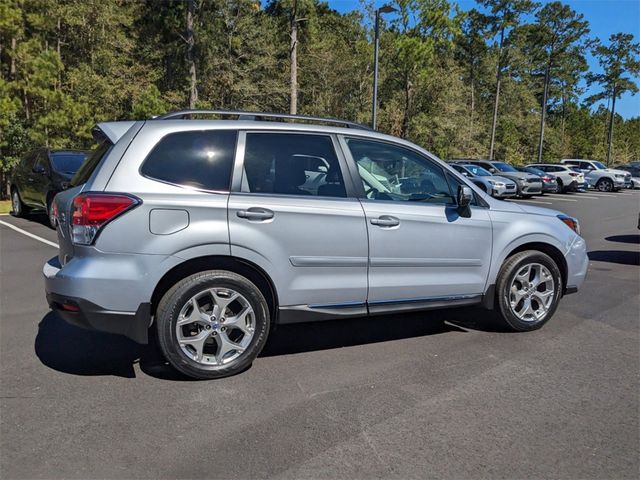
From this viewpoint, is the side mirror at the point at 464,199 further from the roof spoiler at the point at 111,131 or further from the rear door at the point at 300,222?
the roof spoiler at the point at 111,131

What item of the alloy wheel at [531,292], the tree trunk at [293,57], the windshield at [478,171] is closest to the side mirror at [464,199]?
the alloy wheel at [531,292]

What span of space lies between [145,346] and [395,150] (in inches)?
106

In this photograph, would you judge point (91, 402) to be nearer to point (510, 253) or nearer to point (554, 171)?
point (510, 253)

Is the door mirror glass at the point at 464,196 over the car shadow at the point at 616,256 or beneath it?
over

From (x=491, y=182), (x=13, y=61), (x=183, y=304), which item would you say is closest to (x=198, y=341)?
(x=183, y=304)

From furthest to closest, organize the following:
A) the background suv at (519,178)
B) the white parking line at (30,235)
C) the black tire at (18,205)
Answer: the background suv at (519,178) < the black tire at (18,205) < the white parking line at (30,235)

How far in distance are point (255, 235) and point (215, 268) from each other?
374 millimetres

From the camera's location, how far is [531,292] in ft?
16.3

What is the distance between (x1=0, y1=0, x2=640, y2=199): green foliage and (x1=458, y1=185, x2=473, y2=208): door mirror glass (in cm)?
1816

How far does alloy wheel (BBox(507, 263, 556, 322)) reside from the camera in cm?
492

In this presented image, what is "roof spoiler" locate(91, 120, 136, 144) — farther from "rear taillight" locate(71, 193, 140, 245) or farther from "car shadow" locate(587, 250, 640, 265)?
"car shadow" locate(587, 250, 640, 265)

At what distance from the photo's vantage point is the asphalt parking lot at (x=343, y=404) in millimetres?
2863

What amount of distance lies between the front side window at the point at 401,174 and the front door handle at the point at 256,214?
100cm

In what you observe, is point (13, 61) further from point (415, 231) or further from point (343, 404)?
point (343, 404)
